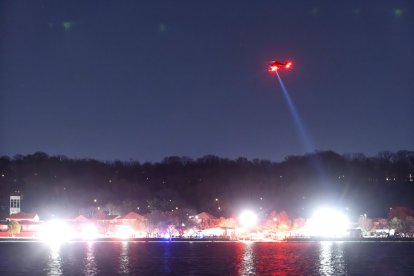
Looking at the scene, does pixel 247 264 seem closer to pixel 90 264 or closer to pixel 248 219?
pixel 90 264

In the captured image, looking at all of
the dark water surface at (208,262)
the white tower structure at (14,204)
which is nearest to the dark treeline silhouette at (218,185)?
the white tower structure at (14,204)

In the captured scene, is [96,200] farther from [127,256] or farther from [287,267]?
[287,267]

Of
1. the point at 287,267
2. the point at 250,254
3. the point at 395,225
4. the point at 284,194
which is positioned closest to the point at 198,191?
the point at 284,194

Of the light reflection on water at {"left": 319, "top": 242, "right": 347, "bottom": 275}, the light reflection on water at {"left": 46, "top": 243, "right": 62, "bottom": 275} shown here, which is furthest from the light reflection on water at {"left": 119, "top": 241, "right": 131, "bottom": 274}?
the light reflection on water at {"left": 319, "top": 242, "right": 347, "bottom": 275}

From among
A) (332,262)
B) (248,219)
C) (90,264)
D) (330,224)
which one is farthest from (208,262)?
(248,219)

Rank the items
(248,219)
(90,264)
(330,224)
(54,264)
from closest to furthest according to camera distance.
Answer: (90,264) < (54,264) < (330,224) < (248,219)
